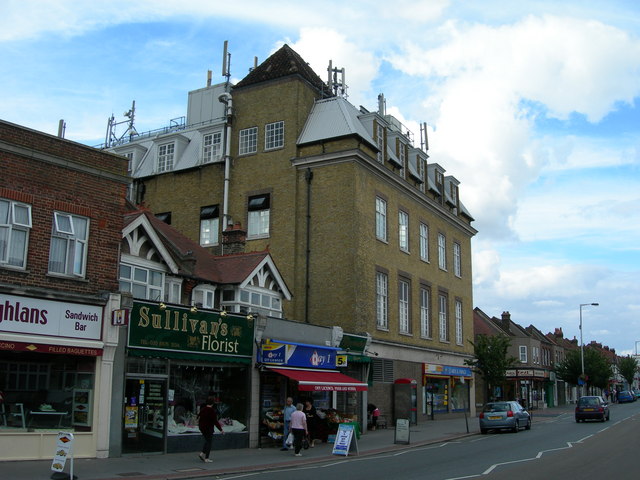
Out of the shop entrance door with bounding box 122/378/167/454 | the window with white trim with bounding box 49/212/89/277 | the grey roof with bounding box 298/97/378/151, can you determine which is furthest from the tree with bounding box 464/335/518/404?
the window with white trim with bounding box 49/212/89/277

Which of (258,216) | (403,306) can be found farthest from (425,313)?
(258,216)

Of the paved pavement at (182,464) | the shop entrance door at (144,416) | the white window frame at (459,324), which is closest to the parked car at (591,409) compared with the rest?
the white window frame at (459,324)

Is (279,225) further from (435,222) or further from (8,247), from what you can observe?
(8,247)

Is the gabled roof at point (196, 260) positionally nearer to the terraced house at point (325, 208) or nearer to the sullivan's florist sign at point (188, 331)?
the terraced house at point (325, 208)

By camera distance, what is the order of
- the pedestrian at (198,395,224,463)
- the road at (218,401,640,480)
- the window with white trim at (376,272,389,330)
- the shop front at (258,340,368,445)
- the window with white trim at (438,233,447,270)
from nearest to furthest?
the road at (218,401,640,480) → the pedestrian at (198,395,224,463) → the shop front at (258,340,368,445) → the window with white trim at (376,272,389,330) → the window with white trim at (438,233,447,270)

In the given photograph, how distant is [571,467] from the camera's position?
1565cm

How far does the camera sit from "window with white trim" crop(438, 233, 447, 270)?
39553 mm

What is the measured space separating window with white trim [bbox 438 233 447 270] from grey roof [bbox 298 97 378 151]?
10007 millimetres

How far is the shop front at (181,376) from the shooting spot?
59.9 feet

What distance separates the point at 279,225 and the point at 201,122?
10873 mm

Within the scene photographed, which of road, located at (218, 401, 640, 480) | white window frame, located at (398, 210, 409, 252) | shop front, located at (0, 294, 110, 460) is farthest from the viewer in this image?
white window frame, located at (398, 210, 409, 252)

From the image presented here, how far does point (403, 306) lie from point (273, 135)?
431 inches

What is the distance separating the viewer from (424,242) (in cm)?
3741

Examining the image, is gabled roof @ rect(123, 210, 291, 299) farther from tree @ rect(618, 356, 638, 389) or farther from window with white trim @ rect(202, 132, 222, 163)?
tree @ rect(618, 356, 638, 389)
